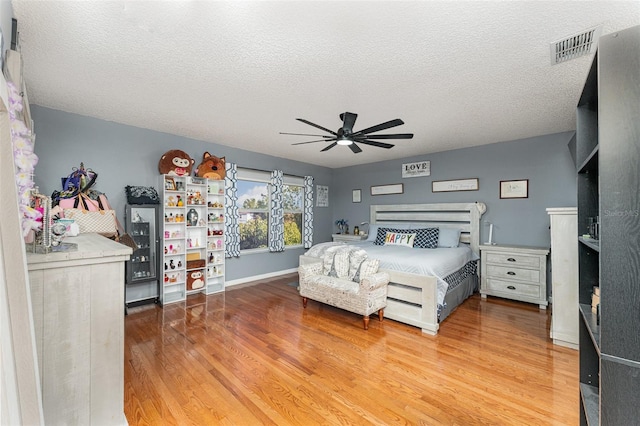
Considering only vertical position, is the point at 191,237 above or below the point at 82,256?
below

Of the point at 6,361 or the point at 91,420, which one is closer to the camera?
the point at 6,361

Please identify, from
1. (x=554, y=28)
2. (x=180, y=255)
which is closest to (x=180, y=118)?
(x=180, y=255)

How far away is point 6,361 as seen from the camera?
0.94 meters

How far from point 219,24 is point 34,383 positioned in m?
2.02

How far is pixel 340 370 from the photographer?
7.50 feet

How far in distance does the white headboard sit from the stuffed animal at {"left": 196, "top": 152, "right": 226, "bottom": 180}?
328 cm

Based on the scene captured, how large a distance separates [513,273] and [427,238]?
1234 mm

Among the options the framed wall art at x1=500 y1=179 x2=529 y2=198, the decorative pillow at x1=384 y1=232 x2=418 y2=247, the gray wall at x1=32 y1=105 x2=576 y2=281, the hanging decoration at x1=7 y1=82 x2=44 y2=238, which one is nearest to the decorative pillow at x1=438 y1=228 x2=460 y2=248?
the decorative pillow at x1=384 y1=232 x2=418 y2=247

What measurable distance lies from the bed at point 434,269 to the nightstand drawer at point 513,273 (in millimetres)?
307

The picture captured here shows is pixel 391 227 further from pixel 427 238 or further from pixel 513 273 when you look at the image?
pixel 513 273

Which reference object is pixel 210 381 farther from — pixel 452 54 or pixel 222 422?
pixel 452 54

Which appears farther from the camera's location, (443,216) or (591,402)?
(443,216)

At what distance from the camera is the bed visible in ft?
10.1

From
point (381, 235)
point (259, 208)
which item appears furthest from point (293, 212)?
point (381, 235)
